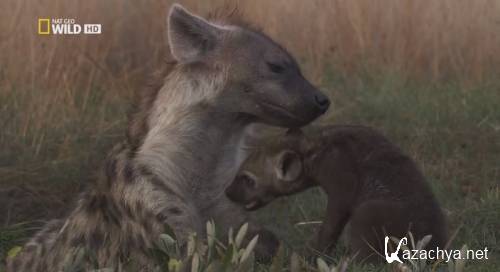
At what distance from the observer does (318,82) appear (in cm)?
817

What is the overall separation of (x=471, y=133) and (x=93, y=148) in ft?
8.12

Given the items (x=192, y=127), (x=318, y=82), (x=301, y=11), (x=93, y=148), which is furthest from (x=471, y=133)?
(x=192, y=127)

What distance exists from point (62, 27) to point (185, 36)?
292cm

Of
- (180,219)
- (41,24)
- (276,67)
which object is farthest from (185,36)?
(41,24)

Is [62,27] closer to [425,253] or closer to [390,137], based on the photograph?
[390,137]

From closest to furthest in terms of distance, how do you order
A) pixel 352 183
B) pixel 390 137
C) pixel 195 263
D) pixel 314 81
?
pixel 195 263 < pixel 352 183 < pixel 390 137 < pixel 314 81

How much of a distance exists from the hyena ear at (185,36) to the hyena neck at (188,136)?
0.41ft

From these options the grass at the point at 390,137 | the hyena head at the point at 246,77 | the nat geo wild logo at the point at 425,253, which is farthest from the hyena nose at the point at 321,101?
the grass at the point at 390,137

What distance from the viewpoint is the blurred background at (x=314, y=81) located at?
6586 millimetres

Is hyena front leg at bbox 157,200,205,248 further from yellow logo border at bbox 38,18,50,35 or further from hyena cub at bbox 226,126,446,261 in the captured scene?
yellow logo border at bbox 38,18,50,35

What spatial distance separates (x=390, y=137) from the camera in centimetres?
734

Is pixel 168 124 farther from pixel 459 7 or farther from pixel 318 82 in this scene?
pixel 459 7

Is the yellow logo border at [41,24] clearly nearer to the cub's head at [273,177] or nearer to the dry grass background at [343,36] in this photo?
the dry grass background at [343,36]

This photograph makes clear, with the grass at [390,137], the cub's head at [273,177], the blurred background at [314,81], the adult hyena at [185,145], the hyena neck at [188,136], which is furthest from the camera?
the blurred background at [314,81]
